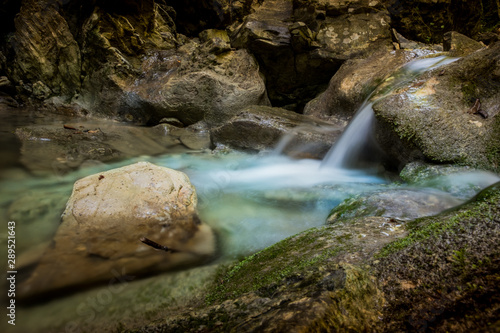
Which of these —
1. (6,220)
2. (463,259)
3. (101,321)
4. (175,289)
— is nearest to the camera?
(463,259)

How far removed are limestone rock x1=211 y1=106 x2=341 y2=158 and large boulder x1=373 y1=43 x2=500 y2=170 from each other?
187 cm

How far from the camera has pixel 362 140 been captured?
512cm

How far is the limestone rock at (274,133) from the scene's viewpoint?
6184mm

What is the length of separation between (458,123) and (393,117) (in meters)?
0.83

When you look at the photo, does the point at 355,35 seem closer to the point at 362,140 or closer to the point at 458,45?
the point at 458,45

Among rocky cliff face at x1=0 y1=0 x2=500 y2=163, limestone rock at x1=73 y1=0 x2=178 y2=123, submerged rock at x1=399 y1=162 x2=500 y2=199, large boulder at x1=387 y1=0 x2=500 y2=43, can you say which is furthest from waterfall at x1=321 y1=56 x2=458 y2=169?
limestone rock at x1=73 y1=0 x2=178 y2=123

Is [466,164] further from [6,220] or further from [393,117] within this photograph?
[6,220]

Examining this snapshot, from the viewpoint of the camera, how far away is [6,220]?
2.66 metres

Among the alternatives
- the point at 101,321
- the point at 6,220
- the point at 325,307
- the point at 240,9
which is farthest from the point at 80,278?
the point at 240,9

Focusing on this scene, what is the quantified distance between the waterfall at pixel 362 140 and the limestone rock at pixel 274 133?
0.54 meters

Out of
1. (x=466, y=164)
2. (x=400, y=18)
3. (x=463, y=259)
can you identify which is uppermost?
(x=400, y=18)

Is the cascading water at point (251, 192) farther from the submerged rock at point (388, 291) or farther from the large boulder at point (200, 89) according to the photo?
the large boulder at point (200, 89)

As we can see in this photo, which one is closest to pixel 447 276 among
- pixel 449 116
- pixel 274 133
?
pixel 449 116

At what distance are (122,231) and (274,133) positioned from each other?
4532mm
